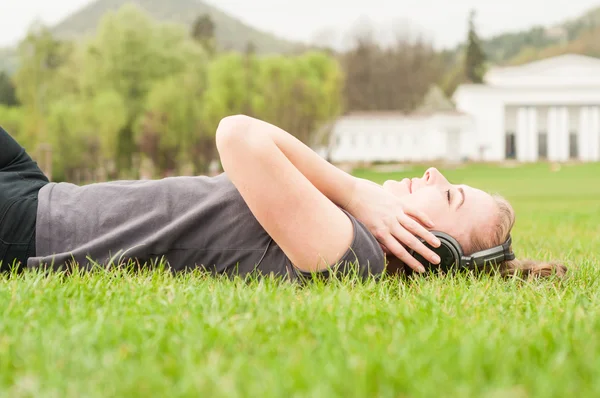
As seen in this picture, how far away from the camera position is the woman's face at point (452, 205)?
310cm

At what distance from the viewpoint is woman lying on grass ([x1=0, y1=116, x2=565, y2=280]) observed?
296cm

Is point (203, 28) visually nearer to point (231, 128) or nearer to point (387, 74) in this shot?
point (387, 74)

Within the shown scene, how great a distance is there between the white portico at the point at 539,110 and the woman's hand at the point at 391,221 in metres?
65.5

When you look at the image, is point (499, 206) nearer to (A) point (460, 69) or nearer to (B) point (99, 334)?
(B) point (99, 334)

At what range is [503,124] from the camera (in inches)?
2677

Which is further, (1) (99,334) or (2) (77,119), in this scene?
(2) (77,119)

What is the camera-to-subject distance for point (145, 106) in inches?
1660

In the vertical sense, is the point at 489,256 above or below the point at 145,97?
above

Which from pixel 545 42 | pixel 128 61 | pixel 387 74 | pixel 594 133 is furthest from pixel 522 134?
pixel 545 42

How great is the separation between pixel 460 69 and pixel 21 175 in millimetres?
80726

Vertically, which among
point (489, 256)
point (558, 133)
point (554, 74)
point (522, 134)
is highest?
point (489, 256)

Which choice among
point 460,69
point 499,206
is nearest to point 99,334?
point 499,206

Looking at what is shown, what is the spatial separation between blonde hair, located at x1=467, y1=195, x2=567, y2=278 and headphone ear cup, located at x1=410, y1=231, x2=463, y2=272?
9 centimetres

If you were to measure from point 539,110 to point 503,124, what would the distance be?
5096mm
